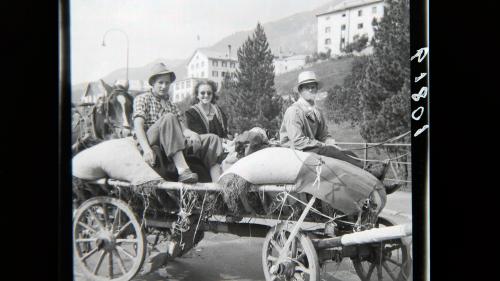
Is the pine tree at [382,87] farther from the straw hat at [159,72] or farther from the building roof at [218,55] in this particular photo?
the straw hat at [159,72]

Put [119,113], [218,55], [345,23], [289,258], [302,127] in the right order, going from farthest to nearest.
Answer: [119,113], [218,55], [302,127], [345,23], [289,258]

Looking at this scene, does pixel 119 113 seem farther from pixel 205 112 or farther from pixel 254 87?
pixel 254 87

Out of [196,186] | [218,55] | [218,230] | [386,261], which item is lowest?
[386,261]

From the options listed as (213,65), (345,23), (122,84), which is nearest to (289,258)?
(213,65)

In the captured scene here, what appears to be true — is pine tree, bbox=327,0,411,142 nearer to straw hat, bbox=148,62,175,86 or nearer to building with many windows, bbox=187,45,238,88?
building with many windows, bbox=187,45,238,88

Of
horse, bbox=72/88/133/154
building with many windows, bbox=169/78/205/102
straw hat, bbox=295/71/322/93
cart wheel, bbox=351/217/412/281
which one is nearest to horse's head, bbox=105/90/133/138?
horse, bbox=72/88/133/154

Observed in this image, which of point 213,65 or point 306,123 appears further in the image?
point 213,65

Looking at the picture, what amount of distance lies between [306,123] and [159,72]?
4.21ft

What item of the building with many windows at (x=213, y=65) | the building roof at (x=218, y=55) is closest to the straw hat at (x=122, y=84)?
the building with many windows at (x=213, y=65)

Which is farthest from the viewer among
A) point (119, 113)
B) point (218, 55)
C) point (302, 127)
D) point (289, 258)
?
point (119, 113)

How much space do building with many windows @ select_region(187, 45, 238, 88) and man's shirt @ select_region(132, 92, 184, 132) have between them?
319 millimetres

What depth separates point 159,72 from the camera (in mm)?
4227
